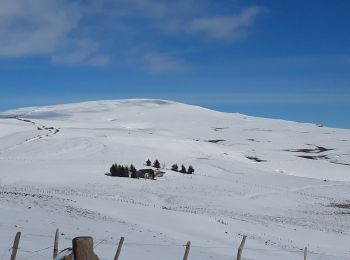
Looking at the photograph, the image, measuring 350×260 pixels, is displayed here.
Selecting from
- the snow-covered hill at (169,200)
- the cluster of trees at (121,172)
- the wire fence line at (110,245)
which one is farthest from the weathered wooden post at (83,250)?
the cluster of trees at (121,172)

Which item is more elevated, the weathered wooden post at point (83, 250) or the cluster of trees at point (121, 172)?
the cluster of trees at point (121, 172)

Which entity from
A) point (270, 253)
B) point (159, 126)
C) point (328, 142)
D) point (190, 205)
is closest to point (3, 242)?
point (270, 253)

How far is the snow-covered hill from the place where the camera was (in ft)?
71.0

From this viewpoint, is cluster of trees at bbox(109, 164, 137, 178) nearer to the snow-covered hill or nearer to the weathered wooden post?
the snow-covered hill

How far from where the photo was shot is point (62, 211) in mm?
25266

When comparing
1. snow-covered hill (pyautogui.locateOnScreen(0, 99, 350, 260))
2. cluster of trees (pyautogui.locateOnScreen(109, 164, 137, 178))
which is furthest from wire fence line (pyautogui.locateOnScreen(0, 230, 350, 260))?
cluster of trees (pyautogui.locateOnScreen(109, 164, 137, 178))

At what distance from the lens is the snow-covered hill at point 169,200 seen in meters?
21.6

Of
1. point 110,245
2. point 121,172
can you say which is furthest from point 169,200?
point 110,245

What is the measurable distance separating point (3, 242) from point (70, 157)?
54818 mm

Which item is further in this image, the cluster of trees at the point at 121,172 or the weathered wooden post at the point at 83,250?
the cluster of trees at the point at 121,172

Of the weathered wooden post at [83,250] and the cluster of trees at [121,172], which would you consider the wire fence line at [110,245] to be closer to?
the weathered wooden post at [83,250]

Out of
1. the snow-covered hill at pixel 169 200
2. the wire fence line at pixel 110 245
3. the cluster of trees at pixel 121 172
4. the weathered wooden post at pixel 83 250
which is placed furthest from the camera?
the cluster of trees at pixel 121 172

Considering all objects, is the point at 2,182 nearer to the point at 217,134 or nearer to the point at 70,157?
the point at 70,157

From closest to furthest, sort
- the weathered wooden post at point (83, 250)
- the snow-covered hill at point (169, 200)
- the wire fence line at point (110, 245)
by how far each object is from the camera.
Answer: the weathered wooden post at point (83, 250), the wire fence line at point (110, 245), the snow-covered hill at point (169, 200)
